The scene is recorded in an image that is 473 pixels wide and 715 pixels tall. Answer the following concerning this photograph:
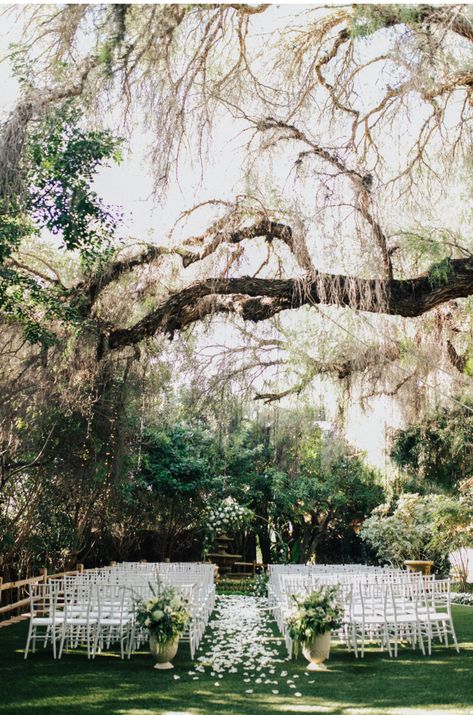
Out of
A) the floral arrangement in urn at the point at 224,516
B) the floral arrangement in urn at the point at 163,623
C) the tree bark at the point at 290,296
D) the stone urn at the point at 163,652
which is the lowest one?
the stone urn at the point at 163,652

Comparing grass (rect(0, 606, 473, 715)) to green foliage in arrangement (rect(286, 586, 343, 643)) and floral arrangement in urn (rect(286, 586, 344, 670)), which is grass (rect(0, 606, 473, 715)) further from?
green foliage in arrangement (rect(286, 586, 343, 643))

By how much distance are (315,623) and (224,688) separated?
1169 mm

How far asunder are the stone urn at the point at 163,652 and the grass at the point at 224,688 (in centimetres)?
10

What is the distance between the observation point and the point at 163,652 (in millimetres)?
6504

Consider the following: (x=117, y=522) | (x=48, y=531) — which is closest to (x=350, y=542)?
(x=117, y=522)

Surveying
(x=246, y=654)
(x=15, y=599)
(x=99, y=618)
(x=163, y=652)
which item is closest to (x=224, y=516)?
(x=15, y=599)

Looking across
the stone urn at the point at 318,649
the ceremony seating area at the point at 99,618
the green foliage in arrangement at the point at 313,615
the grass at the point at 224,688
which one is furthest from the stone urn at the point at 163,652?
the stone urn at the point at 318,649

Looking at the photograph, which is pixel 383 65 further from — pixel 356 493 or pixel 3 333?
pixel 356 493

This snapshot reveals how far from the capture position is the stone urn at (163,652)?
6496mm

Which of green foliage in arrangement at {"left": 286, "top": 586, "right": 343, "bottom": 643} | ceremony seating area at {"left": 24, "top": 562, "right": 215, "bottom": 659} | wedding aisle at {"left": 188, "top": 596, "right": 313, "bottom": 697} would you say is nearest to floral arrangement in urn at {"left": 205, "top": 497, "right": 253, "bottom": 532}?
wedding aisle at {"left": 188, "top": 596, "right": 313, "bottom": 697}

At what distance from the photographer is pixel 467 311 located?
7.61m

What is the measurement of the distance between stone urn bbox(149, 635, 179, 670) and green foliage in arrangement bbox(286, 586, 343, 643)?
107 centimetres

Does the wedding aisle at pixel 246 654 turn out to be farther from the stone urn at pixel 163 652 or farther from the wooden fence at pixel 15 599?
the wooden fence at pixel 15 599

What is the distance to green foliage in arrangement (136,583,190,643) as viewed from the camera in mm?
6492
